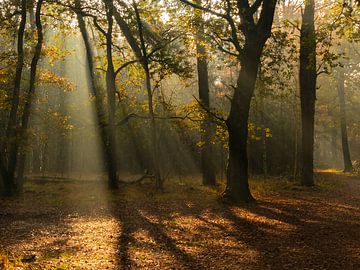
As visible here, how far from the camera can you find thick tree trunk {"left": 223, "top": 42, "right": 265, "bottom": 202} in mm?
12625

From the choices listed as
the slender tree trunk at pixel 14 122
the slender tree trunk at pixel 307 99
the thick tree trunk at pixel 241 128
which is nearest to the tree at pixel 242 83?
the thick tree trunk at pixel 241 128

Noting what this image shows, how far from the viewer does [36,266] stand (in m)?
6.20

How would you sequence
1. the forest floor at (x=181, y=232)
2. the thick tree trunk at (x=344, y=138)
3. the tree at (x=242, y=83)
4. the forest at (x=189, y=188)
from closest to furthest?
the forest floor at (x=181, y=232) → the forest at (x=189, y=188) → the tree at (x=242, y=83) → the thick tree trunk at (x=344, y=138)

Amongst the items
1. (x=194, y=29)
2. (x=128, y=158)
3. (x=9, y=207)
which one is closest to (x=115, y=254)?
(x=9, y=207)

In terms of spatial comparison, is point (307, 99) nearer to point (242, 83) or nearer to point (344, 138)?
point (242, 83)

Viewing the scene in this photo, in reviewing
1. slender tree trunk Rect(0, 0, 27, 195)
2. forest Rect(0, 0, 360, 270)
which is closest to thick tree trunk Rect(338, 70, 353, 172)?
forest Rect(0, 0, 360, 270)

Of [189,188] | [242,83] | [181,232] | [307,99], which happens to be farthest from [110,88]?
[181,232]

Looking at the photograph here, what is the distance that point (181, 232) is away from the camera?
9000mm

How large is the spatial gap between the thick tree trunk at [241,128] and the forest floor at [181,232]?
25.1 inches

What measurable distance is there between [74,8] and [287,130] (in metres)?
17.6

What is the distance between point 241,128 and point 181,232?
491 centimetres

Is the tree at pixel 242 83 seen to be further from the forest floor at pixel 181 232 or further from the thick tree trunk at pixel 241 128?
the forest floor at pixel 181 232

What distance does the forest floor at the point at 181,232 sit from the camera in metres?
6.63

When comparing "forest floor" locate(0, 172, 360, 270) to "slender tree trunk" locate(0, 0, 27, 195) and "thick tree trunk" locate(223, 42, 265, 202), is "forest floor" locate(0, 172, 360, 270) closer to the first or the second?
"thick tree trunk" locate(223, 42, 265, 202)
